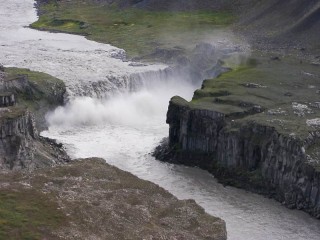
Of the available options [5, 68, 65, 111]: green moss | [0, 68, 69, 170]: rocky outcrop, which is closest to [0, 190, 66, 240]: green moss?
[0, 68, 69, 170]: rocky outcrop

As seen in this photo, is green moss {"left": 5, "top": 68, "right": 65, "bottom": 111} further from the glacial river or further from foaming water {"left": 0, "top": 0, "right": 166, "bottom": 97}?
foaming water {"left": 0, "top": 0, "right": 166, "bottom": 97}

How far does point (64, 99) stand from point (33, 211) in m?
56.5

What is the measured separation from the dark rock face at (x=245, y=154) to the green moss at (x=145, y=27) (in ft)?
201

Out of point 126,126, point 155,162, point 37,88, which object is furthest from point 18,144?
point 126,126

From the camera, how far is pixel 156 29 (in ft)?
569

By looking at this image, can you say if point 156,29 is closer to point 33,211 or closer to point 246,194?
point 246,194

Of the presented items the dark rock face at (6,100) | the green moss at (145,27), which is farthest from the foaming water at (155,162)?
the green moss at (145,27)

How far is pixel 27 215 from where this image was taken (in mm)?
50750

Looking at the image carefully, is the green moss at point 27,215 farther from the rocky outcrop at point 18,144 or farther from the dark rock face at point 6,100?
the dark rock face at point 6,100

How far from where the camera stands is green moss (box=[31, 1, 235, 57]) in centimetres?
15675

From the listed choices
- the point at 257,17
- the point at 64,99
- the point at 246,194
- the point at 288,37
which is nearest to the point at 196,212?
the point at 246,194

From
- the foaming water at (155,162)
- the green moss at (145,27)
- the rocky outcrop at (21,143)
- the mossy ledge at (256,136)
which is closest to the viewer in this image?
the foaming water at (155,162)

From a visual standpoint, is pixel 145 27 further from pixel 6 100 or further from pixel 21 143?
pixel 21 143

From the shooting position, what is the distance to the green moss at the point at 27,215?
48.2m
